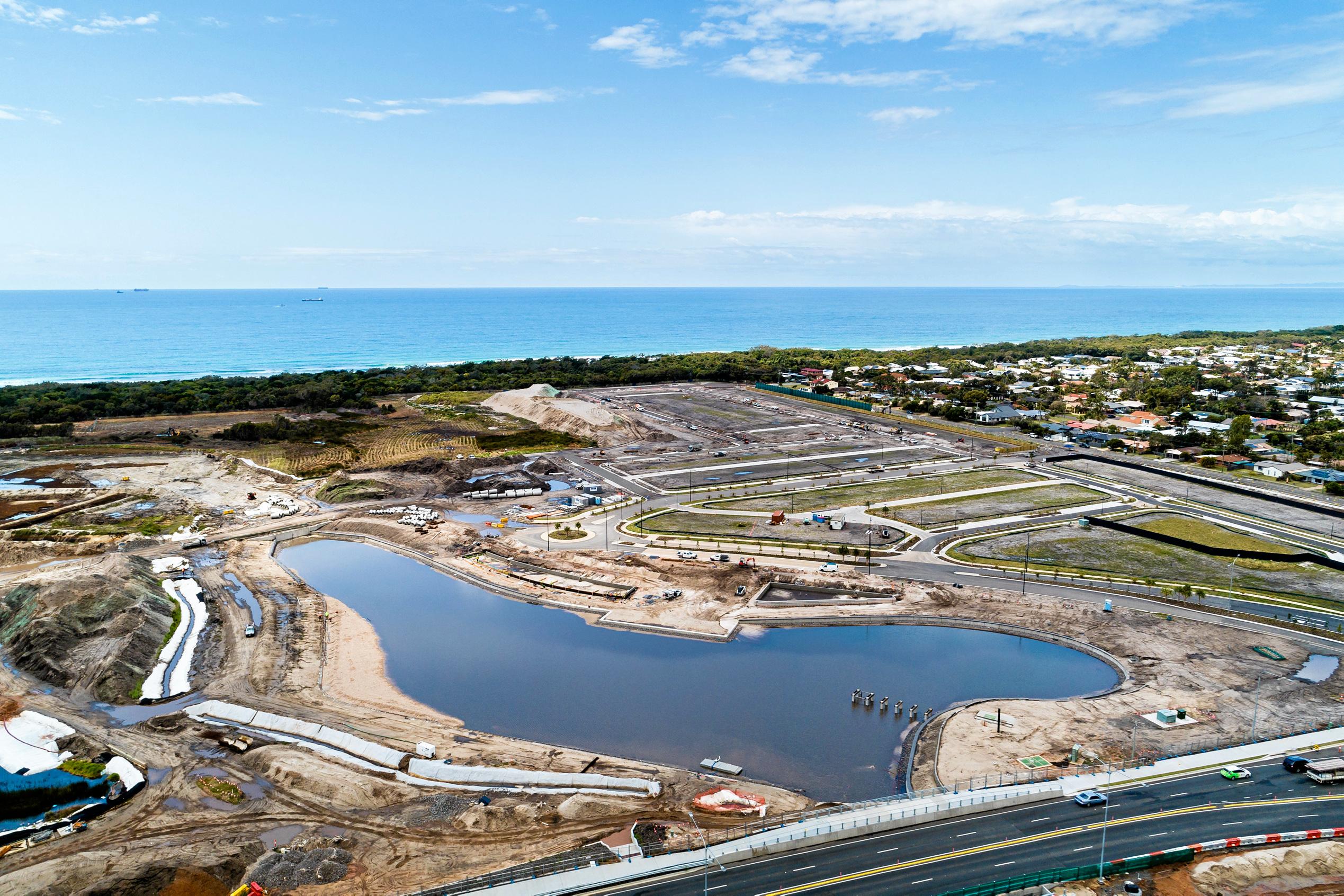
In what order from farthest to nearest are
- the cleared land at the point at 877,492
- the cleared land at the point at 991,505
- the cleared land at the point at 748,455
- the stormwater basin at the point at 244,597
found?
the cleared land at the point at 748,455, the cleared land at the point at 877,492, the cleared land at the point at 991,505, the stormwater basin at the point at 244,597

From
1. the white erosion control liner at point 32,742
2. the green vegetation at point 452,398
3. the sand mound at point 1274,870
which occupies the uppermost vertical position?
the green vegetation at point 452,398

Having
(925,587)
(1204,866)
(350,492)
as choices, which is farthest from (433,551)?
(1204,866)

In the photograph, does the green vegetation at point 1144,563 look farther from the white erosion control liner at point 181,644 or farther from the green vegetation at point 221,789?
the white erosion control liner at point 181,644

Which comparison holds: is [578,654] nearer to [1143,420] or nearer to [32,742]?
[32,742]

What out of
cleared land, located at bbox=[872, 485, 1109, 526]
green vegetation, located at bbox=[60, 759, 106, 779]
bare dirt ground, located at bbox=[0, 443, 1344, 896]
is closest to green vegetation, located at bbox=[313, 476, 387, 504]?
bare dirt ground, located at bbox=[0, 443, 1344, 896]

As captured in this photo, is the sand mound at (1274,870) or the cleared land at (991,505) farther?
the cleared land at (991,505)

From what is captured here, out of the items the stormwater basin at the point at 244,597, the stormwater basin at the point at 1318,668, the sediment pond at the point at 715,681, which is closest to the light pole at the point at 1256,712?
the stormwater basin at the point at 1318,668

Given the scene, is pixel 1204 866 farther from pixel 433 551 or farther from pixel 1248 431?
pixel 1248 431
